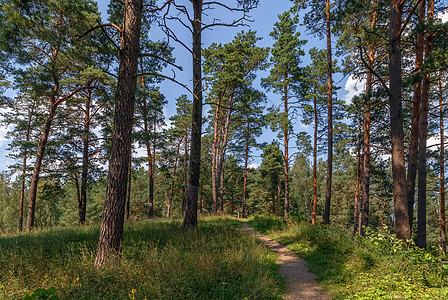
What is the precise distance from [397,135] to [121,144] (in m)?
7.94

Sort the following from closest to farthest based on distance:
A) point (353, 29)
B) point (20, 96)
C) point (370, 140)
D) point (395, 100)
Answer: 1. point (395, 100)
2. point (353, 29)
3. point (370, 140)
4. point (20, 96)

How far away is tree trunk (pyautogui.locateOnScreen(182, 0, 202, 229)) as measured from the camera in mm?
6508

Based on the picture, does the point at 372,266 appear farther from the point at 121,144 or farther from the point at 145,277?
the point at 121,144

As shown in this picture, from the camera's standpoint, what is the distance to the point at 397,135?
601 cm

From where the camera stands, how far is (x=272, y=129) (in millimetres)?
15945

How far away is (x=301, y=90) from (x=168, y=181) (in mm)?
19728

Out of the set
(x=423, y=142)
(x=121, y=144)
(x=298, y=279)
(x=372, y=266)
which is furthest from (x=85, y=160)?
(x=423, y=142)

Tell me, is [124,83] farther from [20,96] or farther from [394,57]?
[20,96]

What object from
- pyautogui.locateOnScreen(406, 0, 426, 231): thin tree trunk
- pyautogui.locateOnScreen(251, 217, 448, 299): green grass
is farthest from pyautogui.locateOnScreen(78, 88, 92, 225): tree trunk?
pyautogui.locateOnScreen(406, 0, 426, 231): thin tree trunk

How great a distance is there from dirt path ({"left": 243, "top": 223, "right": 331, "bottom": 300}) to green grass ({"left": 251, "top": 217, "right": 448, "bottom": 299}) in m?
0.21

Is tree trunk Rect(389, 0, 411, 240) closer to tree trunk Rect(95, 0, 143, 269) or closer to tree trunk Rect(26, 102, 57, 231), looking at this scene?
tree trunk Rect(95, 0, 143, 269)

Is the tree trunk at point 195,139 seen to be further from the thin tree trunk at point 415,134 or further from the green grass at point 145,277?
the thin tree trunk at point 415,134

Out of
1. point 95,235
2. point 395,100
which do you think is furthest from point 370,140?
point 95,235

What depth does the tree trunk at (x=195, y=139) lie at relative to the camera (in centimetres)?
651
